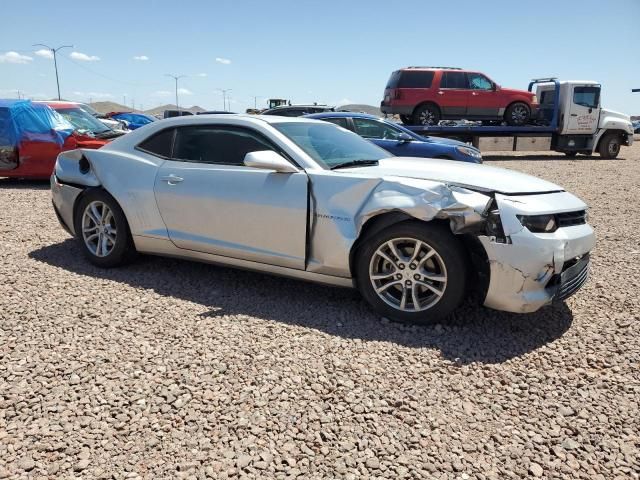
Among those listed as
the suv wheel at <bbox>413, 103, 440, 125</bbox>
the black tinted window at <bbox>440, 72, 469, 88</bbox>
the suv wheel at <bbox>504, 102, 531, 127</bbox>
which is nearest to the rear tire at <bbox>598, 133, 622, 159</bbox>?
the suv wheel at <bbox>504, 102, 531, 127</bbox>

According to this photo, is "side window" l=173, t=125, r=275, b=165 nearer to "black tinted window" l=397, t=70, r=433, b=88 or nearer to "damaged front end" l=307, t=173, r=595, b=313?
"damaged front end" l=307, t=173, r=595, b=313

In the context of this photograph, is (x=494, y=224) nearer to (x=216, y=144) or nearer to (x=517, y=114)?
(x=216, y=144)

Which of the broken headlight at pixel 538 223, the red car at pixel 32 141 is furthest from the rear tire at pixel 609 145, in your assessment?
the broken headlight at pixel 538 223

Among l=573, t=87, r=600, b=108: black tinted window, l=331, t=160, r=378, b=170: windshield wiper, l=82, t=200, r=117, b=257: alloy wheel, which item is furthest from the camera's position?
l=573, t=87, r=600, b=108: black tinted window

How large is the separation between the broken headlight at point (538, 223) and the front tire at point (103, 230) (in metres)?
3.36

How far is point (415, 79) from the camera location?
1570 centimetres

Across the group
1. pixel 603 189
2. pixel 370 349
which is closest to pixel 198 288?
pixel 370 349

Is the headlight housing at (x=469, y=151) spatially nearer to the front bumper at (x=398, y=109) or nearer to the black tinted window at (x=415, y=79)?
the front bumper at (x=398, y=109)

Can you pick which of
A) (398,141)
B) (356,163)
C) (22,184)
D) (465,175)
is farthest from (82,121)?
(465,175)

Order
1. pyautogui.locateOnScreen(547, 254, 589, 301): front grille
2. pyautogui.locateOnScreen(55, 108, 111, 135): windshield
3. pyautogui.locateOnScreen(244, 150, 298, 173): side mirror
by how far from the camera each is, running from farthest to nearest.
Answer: pyautogui.locateOnScreen(55, 108, 111, 135): windshield → pyautogui.locateOnScreen(244, 150, 298, 173): side mirror → pyautogui.locateOnScreen(547, 254, 589, 301): front grille

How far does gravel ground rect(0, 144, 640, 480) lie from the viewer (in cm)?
216

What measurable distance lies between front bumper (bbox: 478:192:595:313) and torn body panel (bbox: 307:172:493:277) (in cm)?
20

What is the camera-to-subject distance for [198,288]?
419cm

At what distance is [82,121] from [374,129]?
6.14 metres
